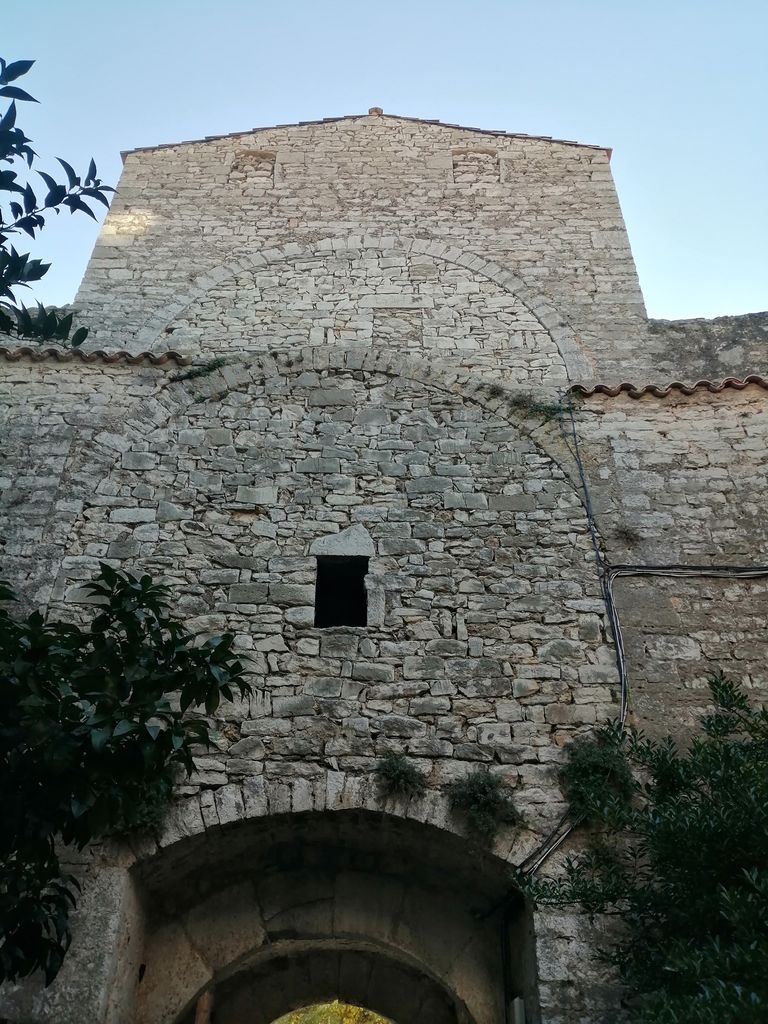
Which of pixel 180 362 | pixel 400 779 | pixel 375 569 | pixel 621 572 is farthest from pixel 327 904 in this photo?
pixel 180 362

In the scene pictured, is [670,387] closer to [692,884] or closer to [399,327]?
[399,327]

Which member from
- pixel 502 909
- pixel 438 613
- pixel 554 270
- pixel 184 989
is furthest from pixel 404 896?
pixel 554 270

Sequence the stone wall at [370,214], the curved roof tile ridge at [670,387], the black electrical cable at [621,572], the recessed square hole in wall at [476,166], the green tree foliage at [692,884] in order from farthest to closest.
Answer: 1. the recessed square hole in wall at [476,166]
2. the stone wall at [370,214]
3. the curved roof tile ridge at [670,387]
4. the black electrical cable at [621,572]
5. the green tree foliage at [692,884]

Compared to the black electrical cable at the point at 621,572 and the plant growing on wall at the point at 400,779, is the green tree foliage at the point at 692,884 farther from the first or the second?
the plant growing on wall at the point at 400,779

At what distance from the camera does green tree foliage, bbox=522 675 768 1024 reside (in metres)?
3.45

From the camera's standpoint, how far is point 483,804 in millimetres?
5039

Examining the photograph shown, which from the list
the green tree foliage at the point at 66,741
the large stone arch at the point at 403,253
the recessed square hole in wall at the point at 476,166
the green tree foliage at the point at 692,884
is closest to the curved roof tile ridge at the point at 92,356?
the large stone arch at the point at 403,253

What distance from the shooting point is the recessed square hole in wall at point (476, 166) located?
905 cm

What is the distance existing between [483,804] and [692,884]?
4.35ft

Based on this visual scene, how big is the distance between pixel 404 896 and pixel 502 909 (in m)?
0.62

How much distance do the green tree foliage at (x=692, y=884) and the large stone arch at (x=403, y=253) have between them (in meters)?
3.78

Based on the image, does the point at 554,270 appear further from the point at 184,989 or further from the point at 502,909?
the point at 184,989

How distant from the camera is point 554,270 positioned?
26.6 ft

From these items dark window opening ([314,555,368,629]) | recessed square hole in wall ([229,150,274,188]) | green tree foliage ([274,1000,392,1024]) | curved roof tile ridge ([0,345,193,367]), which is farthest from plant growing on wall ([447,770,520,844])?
green tree foliage ([274,1000,392,1024])
